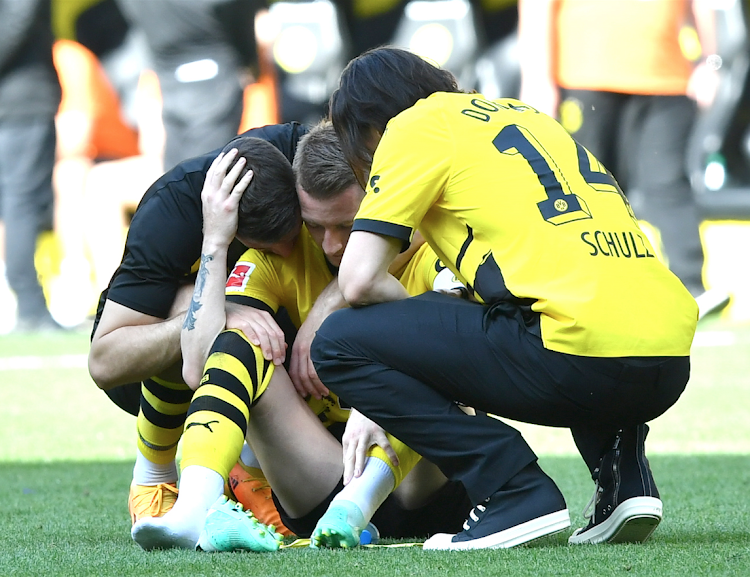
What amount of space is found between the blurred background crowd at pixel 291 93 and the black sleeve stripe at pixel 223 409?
715 cm

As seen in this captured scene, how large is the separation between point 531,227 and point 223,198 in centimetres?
79

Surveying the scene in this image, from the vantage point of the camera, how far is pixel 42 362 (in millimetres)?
7297

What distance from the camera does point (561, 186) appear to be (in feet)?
7.29

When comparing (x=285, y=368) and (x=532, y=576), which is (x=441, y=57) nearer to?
(x=285, y=368)

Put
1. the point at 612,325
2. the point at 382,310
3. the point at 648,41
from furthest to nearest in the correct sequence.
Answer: the point at 648,41 → the point at 382,310 → the point at 612,325

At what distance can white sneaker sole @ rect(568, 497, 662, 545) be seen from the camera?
2289 mm

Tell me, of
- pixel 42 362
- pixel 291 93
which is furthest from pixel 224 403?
pixel 291 93

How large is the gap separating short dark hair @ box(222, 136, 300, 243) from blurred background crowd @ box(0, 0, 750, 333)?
22.2 feet

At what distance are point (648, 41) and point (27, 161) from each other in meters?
5.33

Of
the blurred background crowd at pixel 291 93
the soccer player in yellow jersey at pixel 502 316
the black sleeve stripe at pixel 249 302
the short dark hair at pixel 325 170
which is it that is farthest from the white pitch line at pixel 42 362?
the soccer player in yellow jersey at pixel 502 316

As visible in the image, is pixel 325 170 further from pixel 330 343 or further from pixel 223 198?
pixel 330 343

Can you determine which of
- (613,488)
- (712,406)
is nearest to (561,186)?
(613,488)

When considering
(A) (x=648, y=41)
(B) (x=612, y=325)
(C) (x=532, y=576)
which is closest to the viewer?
(C) (x=532, y=576)

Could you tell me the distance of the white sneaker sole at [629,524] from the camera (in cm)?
229
